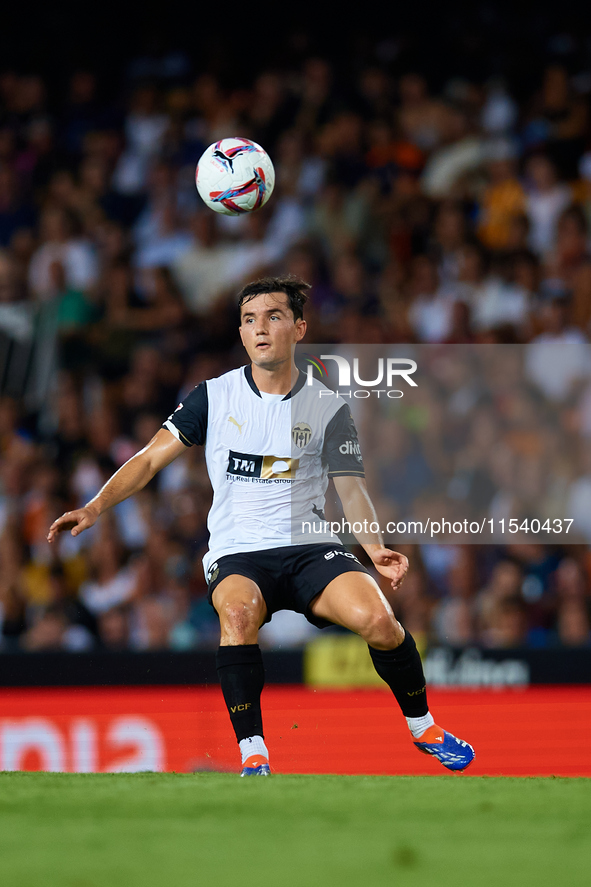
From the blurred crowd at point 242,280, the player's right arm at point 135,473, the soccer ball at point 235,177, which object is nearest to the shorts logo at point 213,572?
the player's right arm at point 135,473

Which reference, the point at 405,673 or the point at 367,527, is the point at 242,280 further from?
the point at 405,673

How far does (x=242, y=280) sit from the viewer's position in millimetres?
9531

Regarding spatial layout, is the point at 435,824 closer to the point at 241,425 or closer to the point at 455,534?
the point at 241,425

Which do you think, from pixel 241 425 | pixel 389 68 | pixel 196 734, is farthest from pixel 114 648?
pixel 389 68

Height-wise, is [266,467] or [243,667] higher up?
[266,467]

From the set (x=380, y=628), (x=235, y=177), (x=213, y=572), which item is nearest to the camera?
(x=380, y=628)

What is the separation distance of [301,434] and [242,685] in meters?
1.20

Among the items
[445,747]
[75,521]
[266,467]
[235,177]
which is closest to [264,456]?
[266,467]

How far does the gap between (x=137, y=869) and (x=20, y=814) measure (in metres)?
0.88

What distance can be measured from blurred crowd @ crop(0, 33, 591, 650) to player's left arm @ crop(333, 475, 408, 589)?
1.96 metres

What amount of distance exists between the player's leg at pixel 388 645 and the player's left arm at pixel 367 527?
0.30ft

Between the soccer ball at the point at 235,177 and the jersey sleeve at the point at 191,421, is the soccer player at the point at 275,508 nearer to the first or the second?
the jersey sleeve at the point at 191,421

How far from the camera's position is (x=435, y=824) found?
3314 millimetres

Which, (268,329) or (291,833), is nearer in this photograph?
(291,833)
